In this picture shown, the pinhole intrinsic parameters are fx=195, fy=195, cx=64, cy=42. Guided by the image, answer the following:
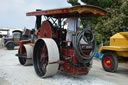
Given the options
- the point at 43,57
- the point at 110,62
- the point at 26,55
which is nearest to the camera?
the point at 43,57

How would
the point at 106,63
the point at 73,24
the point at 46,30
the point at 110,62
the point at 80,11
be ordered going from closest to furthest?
the point at 80,11 < the point at 73,24 < the point at 46,30 < the point at 110,62 < the point at 106,63

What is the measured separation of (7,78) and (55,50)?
1860 mm

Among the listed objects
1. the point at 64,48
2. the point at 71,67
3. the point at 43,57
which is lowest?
the point at 71,67

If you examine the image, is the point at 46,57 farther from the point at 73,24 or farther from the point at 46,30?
the point at 73,24

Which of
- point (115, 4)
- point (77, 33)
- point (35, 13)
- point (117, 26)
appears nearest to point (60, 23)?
point (35, 13)

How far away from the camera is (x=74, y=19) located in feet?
21.5

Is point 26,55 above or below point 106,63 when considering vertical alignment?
above

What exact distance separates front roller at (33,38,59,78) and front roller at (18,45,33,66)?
123cm

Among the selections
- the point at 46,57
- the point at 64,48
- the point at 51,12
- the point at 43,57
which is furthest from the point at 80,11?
the point at 43,57

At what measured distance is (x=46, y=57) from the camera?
6777 mm

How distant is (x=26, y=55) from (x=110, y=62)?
3699 mm

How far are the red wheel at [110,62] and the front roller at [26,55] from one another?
3348 mm

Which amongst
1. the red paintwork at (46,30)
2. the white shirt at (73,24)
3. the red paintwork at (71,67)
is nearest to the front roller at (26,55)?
the red paintwork at (46,30)

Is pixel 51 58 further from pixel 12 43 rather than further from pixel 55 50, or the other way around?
pixel 12 43
